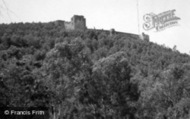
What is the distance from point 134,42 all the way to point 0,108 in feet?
212

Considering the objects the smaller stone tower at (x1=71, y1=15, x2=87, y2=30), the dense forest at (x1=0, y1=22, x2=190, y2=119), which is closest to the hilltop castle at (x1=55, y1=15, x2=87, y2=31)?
the smaller stone tower at (x1=71, y1=15, x2=87, y2=30)

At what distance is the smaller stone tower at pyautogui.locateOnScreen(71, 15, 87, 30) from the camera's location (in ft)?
303

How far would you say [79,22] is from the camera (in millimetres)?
94000

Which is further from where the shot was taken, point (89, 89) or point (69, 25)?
point (69, 25)

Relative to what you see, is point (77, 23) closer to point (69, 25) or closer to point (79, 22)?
point (79, 22)

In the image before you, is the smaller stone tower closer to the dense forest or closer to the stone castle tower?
the stone castle tower

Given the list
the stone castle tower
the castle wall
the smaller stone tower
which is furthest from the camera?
the castle wall

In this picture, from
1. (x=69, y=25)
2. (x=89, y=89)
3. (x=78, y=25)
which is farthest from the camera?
(x=69, y=25)

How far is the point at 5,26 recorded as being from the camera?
3836 inches

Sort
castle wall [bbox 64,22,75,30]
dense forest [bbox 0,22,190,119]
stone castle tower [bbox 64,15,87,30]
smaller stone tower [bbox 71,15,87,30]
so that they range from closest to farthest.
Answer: dense forest [bbox 0,22,190,119], stone castle tower [bbox 64,15,87,30], smaller stone tower [bbox 71,15,87,30], castle wall [bbox 64,22,75,30]

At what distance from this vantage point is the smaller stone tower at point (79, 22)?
92231 millimetres

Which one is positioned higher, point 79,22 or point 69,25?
point 79,22

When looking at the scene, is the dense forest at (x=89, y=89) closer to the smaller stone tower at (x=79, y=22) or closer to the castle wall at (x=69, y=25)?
the smaller stone tower at (x=79, y=22)

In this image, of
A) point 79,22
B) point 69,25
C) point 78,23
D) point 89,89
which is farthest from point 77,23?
point 89,89
